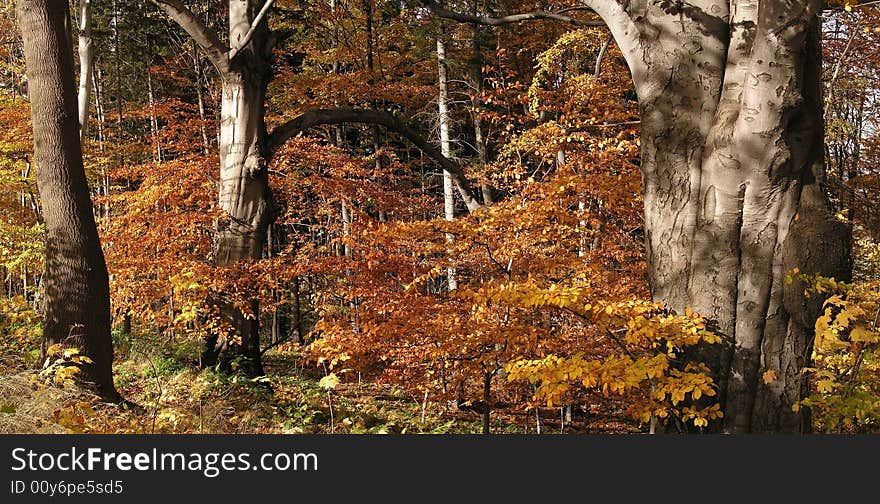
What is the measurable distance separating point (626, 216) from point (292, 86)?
439 inches

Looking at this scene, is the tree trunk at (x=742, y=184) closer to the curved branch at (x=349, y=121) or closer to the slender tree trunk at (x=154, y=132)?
the curved branch at (x=349, y=121)

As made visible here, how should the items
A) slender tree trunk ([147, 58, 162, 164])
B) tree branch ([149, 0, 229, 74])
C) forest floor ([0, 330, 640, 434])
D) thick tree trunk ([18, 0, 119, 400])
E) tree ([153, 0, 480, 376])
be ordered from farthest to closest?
1. slender tree trunk ([147, 58, 162, 164])
2. tree ([153, 0, 480, 376])
3. tree branch ([149, 0, 229, 74])
4. thick tree trunk ([18, 0, 119, 400])
5. forest floor ([0, 330, 640, 434])

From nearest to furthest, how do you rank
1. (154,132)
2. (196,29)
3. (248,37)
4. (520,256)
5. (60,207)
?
(60,207) → (520,256) → (196,29) → (248,37) → (154,132)

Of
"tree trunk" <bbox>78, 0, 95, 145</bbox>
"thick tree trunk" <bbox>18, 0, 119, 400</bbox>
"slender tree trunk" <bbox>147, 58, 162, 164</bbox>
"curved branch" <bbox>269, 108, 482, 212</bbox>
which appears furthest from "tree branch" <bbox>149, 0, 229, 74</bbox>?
"slender tree trunk" <bbox>147, 58, 162, 164</bbox>

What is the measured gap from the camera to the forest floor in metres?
4.88

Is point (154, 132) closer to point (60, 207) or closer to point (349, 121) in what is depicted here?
point (349, 121)

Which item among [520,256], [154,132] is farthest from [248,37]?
[154,132]

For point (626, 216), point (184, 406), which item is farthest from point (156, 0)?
point (626, 216)

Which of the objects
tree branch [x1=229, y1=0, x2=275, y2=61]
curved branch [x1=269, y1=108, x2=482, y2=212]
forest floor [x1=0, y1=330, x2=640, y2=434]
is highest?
tree branch [x1=229, y1=0, x2=275, y2=61]

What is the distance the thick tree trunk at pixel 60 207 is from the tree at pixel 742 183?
18.5ft

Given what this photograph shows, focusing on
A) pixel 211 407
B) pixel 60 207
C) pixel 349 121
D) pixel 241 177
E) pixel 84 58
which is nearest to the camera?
pixel 211 407

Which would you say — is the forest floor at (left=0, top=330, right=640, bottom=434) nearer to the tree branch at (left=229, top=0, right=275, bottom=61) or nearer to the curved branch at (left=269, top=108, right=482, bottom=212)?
the curved branch at (left=269, top=108, right=482, bottom=212)

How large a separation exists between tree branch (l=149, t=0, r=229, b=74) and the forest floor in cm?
455

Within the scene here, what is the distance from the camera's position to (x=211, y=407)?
6082 millimetres
